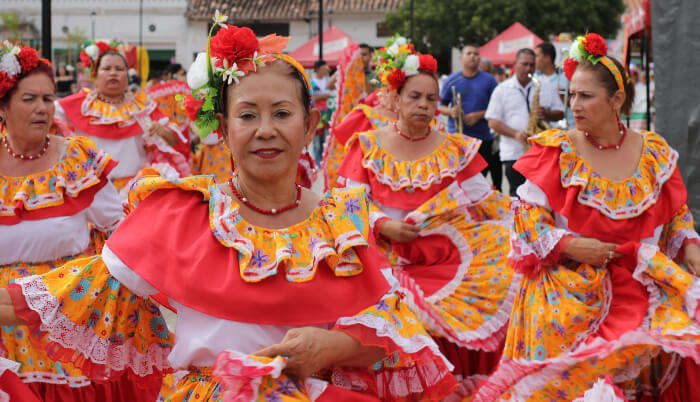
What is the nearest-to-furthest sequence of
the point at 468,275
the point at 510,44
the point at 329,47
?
1. the point at 468,275
2. the point at 329,47
3. the point at 510,44

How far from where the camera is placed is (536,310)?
4.12 m

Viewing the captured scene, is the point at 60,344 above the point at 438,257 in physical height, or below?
above

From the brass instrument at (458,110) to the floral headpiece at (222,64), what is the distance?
7.09 m

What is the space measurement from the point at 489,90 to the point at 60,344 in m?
8.36

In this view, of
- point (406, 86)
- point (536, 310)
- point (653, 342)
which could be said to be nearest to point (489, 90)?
point (406, 86)

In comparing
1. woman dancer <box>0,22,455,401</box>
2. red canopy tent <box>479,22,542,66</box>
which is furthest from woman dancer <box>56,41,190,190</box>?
red canopy tent <box>479,22,542,66</box>

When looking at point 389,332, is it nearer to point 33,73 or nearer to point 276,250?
point 276,250

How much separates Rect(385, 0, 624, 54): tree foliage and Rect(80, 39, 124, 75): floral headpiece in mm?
28945

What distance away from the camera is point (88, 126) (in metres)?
6.80

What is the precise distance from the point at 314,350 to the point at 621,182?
242cm

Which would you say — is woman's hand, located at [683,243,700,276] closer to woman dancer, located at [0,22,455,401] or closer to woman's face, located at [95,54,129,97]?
woman dancer, located at [0,22,455,401]

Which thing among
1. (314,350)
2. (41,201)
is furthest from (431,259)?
(314,350)

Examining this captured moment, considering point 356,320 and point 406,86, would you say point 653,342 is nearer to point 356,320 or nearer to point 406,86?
point 356,320

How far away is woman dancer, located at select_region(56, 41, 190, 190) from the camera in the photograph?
681 cm
